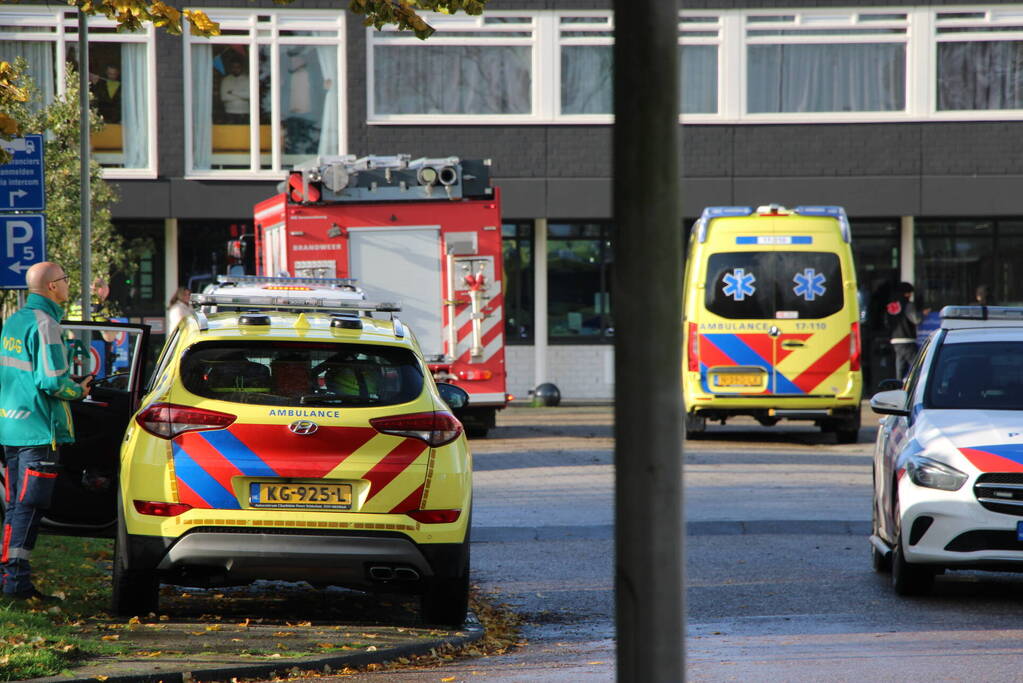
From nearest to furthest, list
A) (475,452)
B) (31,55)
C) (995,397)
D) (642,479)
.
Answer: (642,479), (995,397), (475,452), (31,55)

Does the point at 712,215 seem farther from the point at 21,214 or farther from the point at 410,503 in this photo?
the point at 410,503

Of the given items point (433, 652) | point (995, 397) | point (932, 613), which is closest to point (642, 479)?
point (433, 652)

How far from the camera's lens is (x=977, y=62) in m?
28.3

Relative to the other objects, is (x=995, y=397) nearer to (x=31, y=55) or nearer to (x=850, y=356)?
(x=850, y=356)

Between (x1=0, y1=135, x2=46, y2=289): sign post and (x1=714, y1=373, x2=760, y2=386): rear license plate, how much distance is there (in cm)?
921

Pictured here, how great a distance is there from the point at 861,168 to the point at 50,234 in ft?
45.5

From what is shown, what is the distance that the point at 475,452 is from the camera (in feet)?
62.7

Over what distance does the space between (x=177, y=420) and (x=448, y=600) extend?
64.4 inches

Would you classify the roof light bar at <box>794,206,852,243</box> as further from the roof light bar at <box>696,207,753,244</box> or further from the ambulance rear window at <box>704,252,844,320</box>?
the roof light bar at <box>696,207,753,244</box>

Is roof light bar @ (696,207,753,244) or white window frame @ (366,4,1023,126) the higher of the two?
white window frame @ (366,4,1023,126)

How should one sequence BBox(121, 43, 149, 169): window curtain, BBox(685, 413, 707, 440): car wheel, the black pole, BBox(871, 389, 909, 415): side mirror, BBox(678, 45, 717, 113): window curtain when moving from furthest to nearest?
BBox(678, 45, 717, 113): window curtain < BBox(121, 43, 149, 169): window curtain < BBox(685, 413, 707, 440): car wheel < BBox(871, 389, 909, 415): side mirror < the black pole

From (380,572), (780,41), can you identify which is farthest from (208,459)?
(780,41)

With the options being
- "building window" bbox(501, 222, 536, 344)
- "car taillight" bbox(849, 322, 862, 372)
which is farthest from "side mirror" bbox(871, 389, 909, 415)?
"building window" bbox(501, 222, 536, 344)

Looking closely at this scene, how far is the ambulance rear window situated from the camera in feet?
64.4
